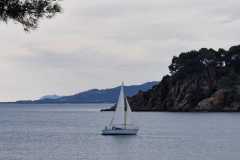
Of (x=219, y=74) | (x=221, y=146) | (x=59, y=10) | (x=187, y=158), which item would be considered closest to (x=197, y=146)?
(x=221, y=146)

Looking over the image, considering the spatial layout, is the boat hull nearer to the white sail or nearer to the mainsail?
the mainsail

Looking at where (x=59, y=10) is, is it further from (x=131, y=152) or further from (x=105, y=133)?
(x=105, y=133)

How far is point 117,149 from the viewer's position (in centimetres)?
7081

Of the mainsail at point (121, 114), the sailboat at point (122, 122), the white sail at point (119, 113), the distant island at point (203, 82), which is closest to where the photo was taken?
the sailboat at point (122, 122)

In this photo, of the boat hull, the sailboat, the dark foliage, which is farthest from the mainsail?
the dark foliage

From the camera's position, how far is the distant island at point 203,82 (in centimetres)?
16438

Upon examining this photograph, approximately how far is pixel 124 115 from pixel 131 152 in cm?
2492

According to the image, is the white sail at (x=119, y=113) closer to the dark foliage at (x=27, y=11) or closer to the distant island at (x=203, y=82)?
the distant island at (x=203, y=82)

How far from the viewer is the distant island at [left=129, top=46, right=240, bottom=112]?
164375 mm

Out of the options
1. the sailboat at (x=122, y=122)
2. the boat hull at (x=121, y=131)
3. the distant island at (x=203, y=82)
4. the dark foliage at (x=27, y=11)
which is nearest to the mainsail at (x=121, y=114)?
the sailboat at (x=122, y=122)

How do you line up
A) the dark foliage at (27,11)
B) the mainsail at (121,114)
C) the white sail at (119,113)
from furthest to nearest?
1. the white sail at (119,113)
2. the mainsail at (121,114)
3. the dark foliage at (27,11)

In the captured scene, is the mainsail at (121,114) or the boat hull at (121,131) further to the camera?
the mainsail at (121,114)

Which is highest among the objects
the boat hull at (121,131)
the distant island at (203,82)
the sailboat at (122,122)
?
the distant island at (203,82)

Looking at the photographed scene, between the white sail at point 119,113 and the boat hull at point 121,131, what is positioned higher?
the white sail at point 119,113
